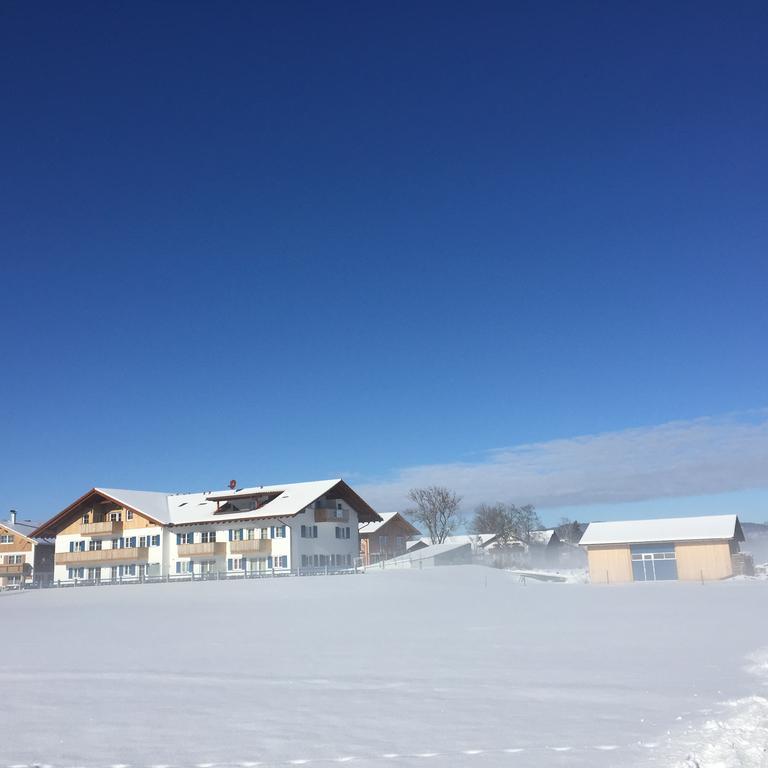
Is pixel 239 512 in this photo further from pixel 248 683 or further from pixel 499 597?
pixel 248 683

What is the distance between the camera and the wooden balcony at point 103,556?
68938 mm

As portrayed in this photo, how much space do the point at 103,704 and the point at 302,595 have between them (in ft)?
101

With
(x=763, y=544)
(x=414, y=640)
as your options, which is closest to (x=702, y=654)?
(x=414, y=640)

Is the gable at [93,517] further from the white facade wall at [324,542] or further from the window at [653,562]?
the window at [653,562]

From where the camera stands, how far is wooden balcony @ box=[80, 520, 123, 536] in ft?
234

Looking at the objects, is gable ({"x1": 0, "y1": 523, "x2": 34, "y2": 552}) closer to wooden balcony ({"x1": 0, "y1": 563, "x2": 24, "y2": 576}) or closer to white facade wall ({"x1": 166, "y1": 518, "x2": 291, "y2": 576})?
wooden balcony ({"x1": 0, "y1": 563, "x2": 24, "y2": 576})

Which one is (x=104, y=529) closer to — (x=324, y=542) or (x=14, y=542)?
(x=14, y=542)

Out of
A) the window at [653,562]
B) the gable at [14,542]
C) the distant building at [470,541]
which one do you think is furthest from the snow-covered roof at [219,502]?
the distant building at [470,541]

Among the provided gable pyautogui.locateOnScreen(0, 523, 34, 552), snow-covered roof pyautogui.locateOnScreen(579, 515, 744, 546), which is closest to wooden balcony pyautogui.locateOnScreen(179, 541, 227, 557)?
gable pyautogui.locateOnScreen(0, 523, 34, 552)

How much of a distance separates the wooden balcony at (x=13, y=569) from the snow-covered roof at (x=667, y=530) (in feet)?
204

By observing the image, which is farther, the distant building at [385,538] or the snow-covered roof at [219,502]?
the distant building at [385,538]

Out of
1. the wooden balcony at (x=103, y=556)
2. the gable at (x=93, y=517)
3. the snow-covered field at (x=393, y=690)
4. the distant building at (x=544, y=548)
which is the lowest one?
the distant building at (x=544, y=548)

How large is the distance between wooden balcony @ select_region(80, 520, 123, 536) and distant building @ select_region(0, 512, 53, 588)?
15.9m

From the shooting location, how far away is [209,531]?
67.6m
